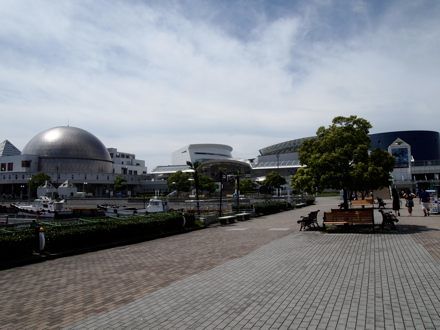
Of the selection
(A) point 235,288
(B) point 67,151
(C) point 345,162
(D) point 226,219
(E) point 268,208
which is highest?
(B) point 67,151

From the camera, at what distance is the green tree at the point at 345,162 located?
17859 mm

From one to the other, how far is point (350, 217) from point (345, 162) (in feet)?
8.42

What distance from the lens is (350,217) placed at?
57.7ft

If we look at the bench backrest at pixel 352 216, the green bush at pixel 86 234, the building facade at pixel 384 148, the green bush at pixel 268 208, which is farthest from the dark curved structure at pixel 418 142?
the green bush at pixel 86 234

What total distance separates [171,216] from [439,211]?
16.9 meters

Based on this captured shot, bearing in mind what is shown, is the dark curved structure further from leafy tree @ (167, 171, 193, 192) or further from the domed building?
the domed building

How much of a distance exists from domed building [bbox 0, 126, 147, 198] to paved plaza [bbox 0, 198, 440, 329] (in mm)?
106420

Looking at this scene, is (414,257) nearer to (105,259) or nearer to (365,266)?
(365,266)

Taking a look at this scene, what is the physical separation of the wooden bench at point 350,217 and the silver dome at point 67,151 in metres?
109

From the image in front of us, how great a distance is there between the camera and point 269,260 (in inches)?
449

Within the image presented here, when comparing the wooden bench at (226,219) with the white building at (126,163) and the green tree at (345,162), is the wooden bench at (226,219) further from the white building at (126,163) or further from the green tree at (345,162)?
the white building at (126,163)

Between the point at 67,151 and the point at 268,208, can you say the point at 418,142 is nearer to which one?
→ the point at 67,151

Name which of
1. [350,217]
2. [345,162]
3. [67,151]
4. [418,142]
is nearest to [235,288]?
[350,217]

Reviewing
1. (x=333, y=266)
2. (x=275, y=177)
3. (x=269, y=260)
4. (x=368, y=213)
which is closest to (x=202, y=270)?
(x=269, y=260)
